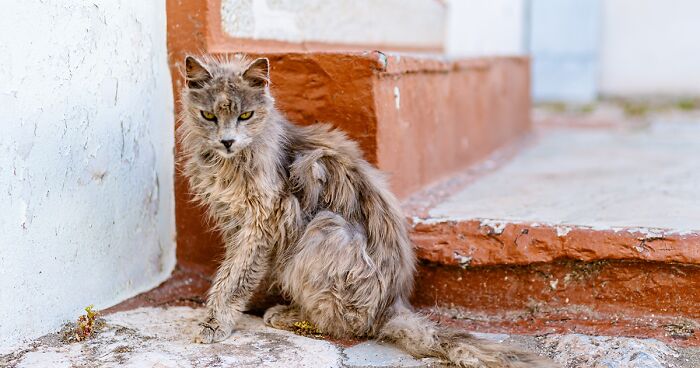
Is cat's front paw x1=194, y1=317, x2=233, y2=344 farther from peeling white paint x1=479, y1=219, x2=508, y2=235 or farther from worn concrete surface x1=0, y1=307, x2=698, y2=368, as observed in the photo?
peeling white paint x1=479, y1=219, x2=508, y2=235

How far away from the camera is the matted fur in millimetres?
3570

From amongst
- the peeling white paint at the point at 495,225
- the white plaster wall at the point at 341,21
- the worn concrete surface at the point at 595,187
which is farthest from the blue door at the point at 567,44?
the peeling white paint at the point at 495,225

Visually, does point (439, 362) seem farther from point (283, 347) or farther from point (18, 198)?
point (18, 198)

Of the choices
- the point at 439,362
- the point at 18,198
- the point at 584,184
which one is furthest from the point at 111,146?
the point at 584,184

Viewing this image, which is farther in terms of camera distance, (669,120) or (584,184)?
(669,120)

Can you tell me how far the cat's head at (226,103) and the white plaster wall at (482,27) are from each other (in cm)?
383

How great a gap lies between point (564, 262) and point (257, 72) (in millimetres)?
1714

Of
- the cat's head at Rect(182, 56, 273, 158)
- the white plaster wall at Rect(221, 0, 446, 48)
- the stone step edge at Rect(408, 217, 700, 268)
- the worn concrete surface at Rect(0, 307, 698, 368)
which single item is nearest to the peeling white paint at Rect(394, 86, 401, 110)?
the stone step edge at Rect(408, 217, 700, 268)

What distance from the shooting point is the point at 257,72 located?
3.60 meters

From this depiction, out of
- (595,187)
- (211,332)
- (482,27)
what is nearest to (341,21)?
(595,187)

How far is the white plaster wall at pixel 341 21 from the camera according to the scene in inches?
179

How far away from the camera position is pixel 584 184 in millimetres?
5406

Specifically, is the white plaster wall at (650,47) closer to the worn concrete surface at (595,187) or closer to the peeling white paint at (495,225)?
the worn concrete surface at (595,187)

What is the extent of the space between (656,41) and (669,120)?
10.5 ft
